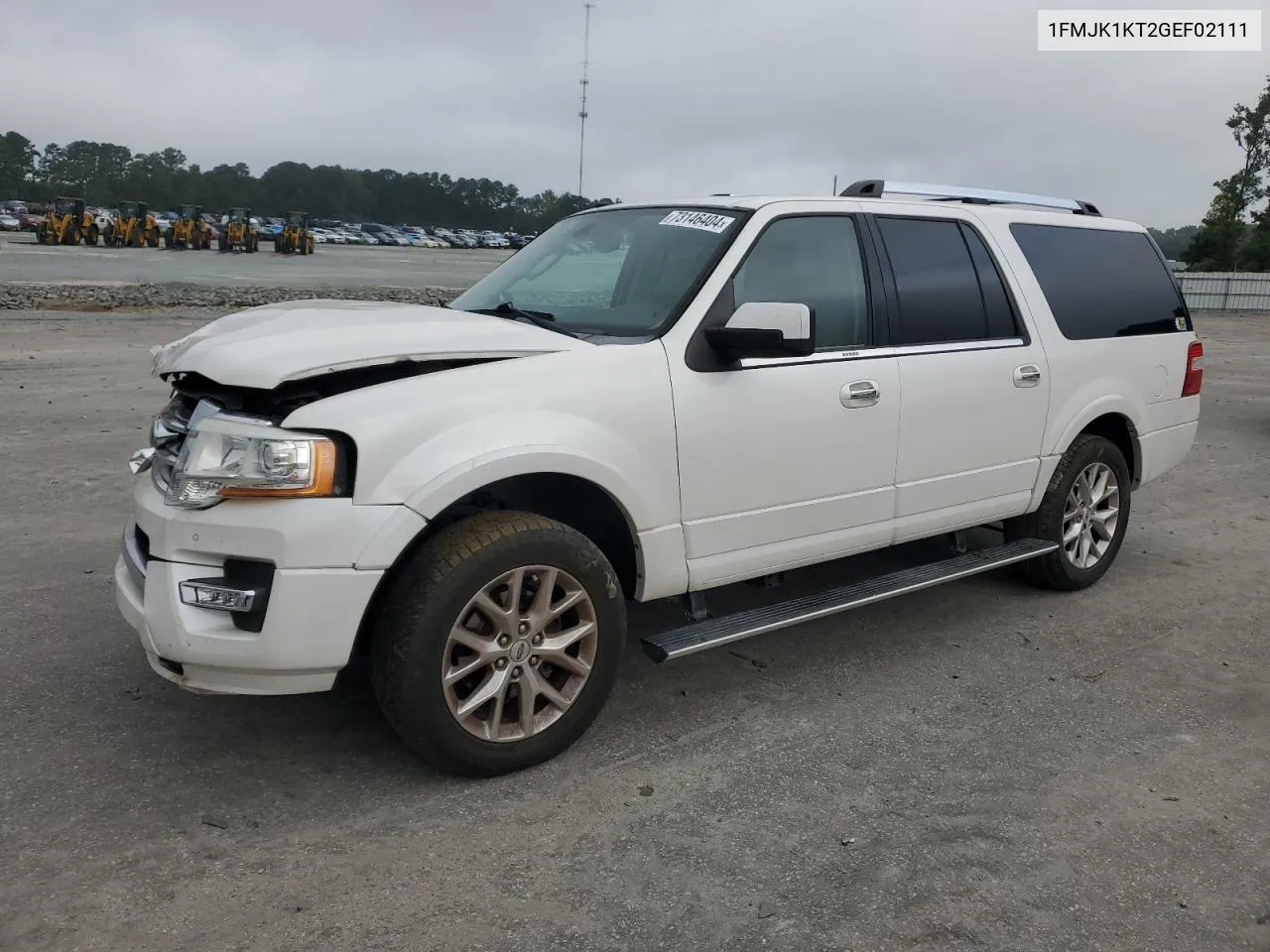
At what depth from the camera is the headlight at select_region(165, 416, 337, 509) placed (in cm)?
305

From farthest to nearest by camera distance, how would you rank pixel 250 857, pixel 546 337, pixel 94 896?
pixel 546 337 < pixel 250 857 < pixel 94 896

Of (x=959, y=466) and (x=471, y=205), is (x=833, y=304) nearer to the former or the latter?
(x=959, y=466)

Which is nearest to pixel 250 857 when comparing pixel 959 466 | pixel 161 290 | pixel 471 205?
pixel 959 466

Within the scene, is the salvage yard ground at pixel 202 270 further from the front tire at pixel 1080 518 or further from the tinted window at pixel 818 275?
the tinted window at pixel 818 275

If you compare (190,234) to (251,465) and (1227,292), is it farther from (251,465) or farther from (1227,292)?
(251,465)

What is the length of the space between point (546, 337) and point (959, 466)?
209 cm

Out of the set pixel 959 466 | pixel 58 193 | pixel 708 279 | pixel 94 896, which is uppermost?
pixel 58 193

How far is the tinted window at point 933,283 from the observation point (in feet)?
14.9

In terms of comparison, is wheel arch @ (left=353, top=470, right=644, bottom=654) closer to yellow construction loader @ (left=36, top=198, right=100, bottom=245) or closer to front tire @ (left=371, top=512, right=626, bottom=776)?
front tire @ (left=371, top=512, right=626, bottom=776)

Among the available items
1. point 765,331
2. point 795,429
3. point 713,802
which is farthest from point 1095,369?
point 713,802

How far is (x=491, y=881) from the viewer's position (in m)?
2.89

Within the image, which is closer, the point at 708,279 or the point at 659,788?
the point at 659,788

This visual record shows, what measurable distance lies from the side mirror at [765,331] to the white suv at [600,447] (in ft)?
0.04

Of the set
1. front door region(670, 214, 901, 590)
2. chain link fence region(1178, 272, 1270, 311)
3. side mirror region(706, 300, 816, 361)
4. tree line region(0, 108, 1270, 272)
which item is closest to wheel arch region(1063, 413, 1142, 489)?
front door region(670, 214, 901, 590)
